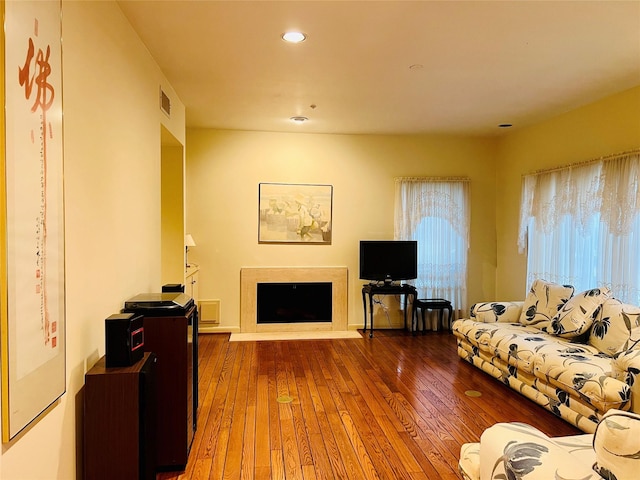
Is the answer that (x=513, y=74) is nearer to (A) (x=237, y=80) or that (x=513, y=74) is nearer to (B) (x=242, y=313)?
(A) (x=237, y=80)

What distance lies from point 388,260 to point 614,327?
278 cm

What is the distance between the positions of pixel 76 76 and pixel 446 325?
216 inches

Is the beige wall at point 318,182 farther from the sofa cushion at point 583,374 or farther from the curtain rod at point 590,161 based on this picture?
the sofa cushion at point 583,374

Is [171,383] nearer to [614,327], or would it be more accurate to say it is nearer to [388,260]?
[614,327]

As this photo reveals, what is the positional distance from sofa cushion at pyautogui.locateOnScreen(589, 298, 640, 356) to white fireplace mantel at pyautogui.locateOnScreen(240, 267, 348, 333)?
10.0ft

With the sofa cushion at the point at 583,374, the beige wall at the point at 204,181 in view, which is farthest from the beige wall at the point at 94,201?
the sofa cushion at the point at 583,374

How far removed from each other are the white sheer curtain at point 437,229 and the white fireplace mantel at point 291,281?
3.50 feet

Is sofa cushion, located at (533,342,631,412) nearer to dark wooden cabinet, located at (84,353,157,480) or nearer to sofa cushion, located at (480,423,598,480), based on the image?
sofa cushion, located at (480,423,598,480)

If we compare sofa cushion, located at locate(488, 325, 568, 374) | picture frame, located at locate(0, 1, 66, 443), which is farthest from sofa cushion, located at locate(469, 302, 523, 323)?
picture frame, located at locate(0, 1, 66, 443)

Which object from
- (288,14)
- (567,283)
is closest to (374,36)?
(288,14)

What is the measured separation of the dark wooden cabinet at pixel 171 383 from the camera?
239cm

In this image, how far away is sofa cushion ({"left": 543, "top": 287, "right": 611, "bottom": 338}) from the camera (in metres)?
3.57

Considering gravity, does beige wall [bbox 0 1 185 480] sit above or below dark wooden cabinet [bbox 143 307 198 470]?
above

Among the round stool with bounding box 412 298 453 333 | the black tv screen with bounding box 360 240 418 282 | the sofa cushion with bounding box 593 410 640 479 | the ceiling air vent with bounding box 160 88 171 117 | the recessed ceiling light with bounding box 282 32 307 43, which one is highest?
the recessed ceiling light with bounding box 282 32 307 43
